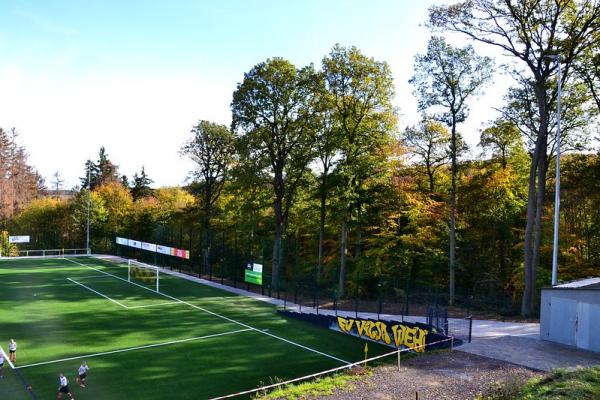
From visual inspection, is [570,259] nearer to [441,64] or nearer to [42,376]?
[441,64]

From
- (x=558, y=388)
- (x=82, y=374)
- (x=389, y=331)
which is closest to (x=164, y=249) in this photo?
(x=82, y=374)

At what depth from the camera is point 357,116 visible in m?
38.4

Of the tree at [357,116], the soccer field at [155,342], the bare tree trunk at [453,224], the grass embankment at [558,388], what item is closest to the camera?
the grass embankment at [558,388]


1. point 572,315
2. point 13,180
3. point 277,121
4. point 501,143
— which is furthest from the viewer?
point 13,180

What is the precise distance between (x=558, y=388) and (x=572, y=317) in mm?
9086

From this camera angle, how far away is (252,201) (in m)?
43.8

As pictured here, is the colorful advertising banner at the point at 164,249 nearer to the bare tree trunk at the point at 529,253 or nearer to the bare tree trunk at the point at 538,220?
the bare tree trunk at the point at 529,253

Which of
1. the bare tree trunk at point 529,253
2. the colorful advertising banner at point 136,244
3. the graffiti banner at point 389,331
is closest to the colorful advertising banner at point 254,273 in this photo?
the graffiti banner at point 389,331

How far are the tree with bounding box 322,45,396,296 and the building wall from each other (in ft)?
59.5

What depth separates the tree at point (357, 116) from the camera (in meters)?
37.0

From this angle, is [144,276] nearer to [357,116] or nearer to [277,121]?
[277,121]

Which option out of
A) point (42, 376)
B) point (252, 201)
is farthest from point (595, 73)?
point (42, 376)

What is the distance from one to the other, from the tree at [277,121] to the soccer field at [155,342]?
11.7m

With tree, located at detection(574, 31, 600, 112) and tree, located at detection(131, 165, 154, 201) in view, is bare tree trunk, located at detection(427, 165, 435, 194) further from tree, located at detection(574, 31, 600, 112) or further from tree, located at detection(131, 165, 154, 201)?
tree, located at detection(131, 165, 154, 201)
